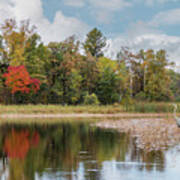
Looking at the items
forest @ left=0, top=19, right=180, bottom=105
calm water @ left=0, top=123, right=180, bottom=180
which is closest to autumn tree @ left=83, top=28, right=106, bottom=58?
forest @ left=0, top=19, right=180, bottom=105

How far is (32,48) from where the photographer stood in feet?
200

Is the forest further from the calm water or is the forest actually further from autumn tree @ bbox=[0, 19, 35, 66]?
the calm water

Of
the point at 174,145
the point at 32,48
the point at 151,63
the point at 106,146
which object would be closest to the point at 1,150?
the point at 106,146

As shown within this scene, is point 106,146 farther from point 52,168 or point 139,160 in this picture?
point 52,168

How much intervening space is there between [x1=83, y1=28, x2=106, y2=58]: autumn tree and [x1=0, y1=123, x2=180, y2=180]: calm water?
5939 cm

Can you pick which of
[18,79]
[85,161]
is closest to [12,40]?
[18,79]

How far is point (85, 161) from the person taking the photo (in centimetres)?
1316

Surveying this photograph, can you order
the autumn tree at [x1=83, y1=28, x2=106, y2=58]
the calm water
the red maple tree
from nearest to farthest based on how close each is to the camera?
1. the calm water
2. the red maple tree
3. the autumn tree at [x1=83, y1=28, x2=106, y2=58]

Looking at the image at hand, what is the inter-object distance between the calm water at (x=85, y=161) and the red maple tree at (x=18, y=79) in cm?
3365

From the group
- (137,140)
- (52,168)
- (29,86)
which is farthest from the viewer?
(29,86)

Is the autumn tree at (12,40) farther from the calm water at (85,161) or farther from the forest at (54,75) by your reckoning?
the calm water at (85,161)

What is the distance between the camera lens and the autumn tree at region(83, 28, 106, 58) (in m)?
77.4

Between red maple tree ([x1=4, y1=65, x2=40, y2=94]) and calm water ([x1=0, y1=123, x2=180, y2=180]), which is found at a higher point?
red maple tree ([x1=4, y1=65, x2=40, y2=94])

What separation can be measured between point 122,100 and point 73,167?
176ft
